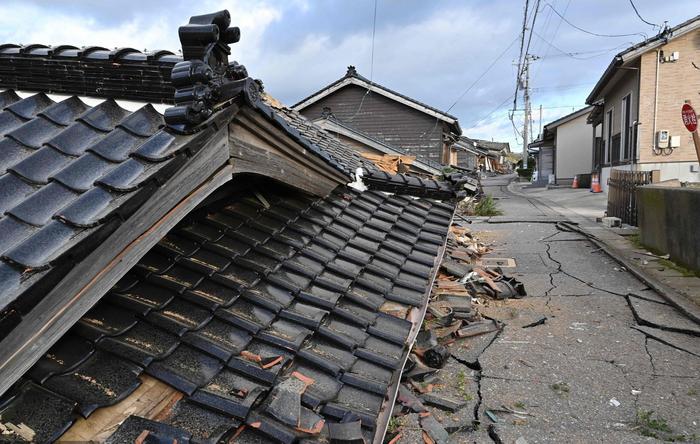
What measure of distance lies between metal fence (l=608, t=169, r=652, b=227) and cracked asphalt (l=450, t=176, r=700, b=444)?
5.58 metres

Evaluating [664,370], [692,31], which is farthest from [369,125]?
[664,370]

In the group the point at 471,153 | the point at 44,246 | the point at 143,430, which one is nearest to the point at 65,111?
the point at 44,246

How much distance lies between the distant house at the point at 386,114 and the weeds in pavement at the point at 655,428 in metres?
18.1

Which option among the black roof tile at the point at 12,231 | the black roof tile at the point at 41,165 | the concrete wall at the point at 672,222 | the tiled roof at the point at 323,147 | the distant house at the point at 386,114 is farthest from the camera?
the distant house at the point at 386,114

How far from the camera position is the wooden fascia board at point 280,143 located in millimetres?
2283

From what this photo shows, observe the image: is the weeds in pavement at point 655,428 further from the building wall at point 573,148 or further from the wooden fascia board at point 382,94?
the building wall at point 573,148

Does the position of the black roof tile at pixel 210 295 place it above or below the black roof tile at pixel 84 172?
below

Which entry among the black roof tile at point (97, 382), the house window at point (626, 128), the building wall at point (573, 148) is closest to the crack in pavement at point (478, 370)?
the black roof tile at point (97, 382)

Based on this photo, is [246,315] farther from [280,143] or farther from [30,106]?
[30,106]

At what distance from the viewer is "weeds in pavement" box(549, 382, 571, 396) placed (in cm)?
421

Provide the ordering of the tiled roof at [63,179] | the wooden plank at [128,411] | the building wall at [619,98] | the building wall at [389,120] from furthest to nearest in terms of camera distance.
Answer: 1. the building wall at [389,120]
2. the building wall at [619,98]
3. the wooden plank at [128,411]
4. the tiled roof at [63,179]

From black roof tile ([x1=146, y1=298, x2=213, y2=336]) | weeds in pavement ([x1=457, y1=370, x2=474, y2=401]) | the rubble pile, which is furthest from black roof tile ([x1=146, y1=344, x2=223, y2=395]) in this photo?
weeds in pavement ([x1=457, y1=370, x2=474, y2=401])

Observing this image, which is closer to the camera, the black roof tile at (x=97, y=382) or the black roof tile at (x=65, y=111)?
the black roof tile at (x=97, y=382)

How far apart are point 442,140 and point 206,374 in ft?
70.1
